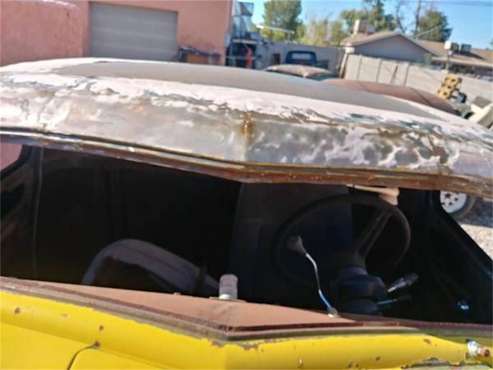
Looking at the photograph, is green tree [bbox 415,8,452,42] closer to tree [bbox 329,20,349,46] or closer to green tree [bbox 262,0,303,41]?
tree [bbox 329,20,349,46]

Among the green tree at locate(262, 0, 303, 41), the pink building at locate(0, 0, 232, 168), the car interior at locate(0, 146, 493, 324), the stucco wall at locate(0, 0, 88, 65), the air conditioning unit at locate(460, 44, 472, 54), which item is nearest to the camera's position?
the car interior at locate(0, 146, 493, 324)

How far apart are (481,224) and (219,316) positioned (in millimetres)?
5413

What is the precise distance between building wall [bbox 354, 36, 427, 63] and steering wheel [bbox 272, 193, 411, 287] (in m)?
37.3

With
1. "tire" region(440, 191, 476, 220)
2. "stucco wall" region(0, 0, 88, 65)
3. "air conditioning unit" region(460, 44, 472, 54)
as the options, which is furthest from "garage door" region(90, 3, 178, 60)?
"air conditioning unit" region(460, 44, 472, 54)

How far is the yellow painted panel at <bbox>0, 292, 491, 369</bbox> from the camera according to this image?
1.09m

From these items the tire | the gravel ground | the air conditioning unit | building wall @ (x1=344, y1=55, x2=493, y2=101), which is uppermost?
the air conditioning unit

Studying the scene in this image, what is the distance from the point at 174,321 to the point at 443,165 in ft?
2.38

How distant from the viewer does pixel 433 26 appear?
53.4 m

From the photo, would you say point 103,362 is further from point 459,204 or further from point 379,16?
point 379,16

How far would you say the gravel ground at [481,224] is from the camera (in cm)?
533

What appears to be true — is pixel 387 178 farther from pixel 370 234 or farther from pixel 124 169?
pixel 124 169

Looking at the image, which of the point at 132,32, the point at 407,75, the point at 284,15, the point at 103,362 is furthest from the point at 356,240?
the point at 284,15

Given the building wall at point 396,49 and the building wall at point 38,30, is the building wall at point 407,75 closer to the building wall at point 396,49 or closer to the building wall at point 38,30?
the building wall at point 38,30

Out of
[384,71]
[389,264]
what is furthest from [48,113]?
[384,71]
